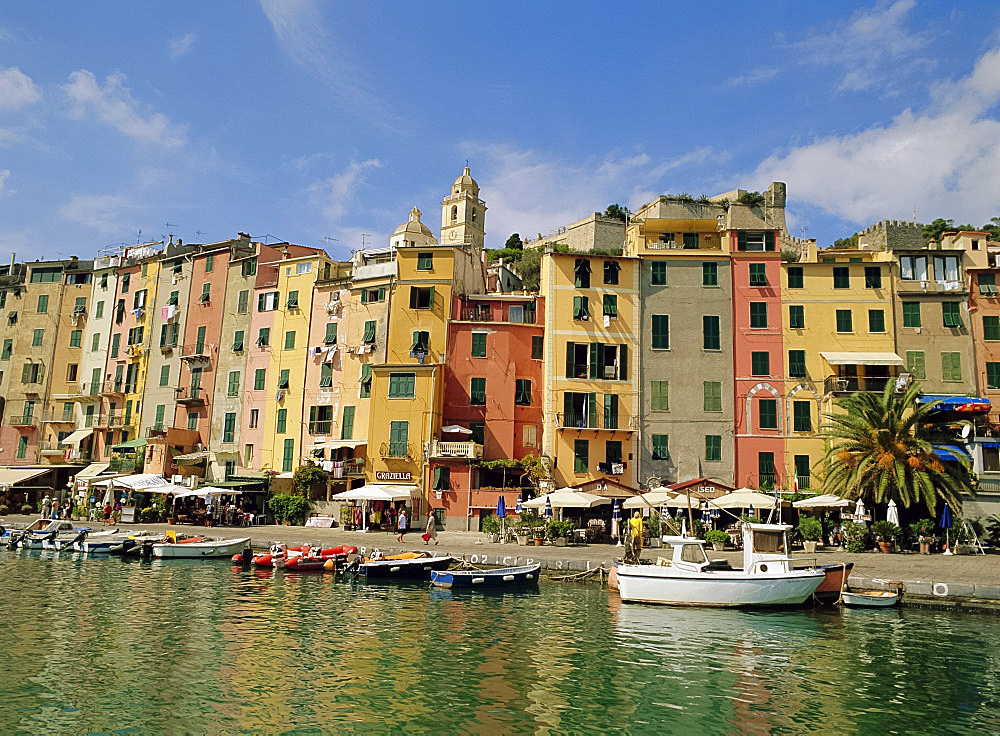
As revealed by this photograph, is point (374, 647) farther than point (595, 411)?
No

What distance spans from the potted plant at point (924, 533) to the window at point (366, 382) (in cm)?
2960

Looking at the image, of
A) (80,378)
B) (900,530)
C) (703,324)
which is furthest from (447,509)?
(80,378)

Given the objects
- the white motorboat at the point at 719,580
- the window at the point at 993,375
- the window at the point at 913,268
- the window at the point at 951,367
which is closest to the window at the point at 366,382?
the white motorboat at the point at 719,580

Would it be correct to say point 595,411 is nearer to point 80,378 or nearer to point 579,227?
point 80,378

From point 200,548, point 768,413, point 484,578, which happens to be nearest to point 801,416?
point 768,413

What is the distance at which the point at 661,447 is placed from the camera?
143ft

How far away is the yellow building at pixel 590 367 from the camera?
43.6 meters

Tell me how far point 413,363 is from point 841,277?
24.5 m

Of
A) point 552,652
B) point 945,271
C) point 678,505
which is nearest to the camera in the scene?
point 552,652

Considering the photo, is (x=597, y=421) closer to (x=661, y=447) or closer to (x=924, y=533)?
(x=661, y=447)

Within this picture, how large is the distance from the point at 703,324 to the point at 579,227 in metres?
48.6

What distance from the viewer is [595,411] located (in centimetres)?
4397

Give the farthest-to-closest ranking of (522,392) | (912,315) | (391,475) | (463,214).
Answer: (463,214) → (522,392) → (391,475) → (912,315)

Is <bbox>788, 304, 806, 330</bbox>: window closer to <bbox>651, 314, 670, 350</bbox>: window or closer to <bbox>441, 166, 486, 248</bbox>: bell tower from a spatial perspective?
<bbox>651, 314, 670, 350</bbox>: window
